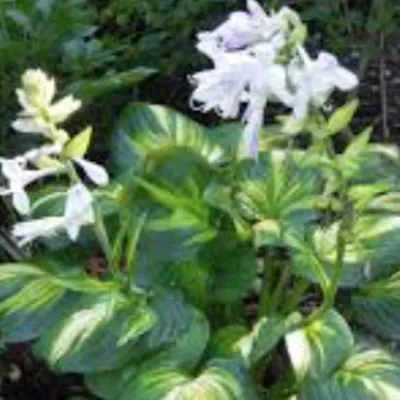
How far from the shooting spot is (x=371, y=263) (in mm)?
2373

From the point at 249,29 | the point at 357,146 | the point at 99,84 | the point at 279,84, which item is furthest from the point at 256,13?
the point at 99,84

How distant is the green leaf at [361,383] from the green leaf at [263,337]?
102mm

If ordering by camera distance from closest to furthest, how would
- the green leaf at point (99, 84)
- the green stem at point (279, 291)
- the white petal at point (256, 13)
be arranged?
the white petal at point (256, 13) < the green stem at point (279, 291) < the green leaf at point (99, 84)

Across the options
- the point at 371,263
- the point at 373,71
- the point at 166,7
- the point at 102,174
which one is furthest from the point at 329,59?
the point at 373,71

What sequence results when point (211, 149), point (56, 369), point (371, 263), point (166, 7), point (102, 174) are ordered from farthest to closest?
point (166, 7), point (211, 149), point (371, 263), point (56, 369), point (102, 174)

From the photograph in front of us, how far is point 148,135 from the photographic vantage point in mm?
2635

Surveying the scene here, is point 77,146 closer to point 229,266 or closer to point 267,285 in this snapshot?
point 229,266

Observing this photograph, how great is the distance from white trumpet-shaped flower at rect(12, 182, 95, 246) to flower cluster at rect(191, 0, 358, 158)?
269mm

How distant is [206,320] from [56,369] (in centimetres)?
31

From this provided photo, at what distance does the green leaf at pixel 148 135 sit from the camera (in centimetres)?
262

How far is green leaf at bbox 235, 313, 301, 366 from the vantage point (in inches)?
84.2

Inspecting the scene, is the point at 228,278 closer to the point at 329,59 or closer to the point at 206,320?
the point at 206,320

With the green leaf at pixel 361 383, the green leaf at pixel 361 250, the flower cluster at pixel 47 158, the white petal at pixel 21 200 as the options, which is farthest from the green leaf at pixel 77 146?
the green leaf at pixel 361 383

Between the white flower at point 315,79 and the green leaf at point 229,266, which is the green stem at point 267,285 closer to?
the green leaf at point 229,266
